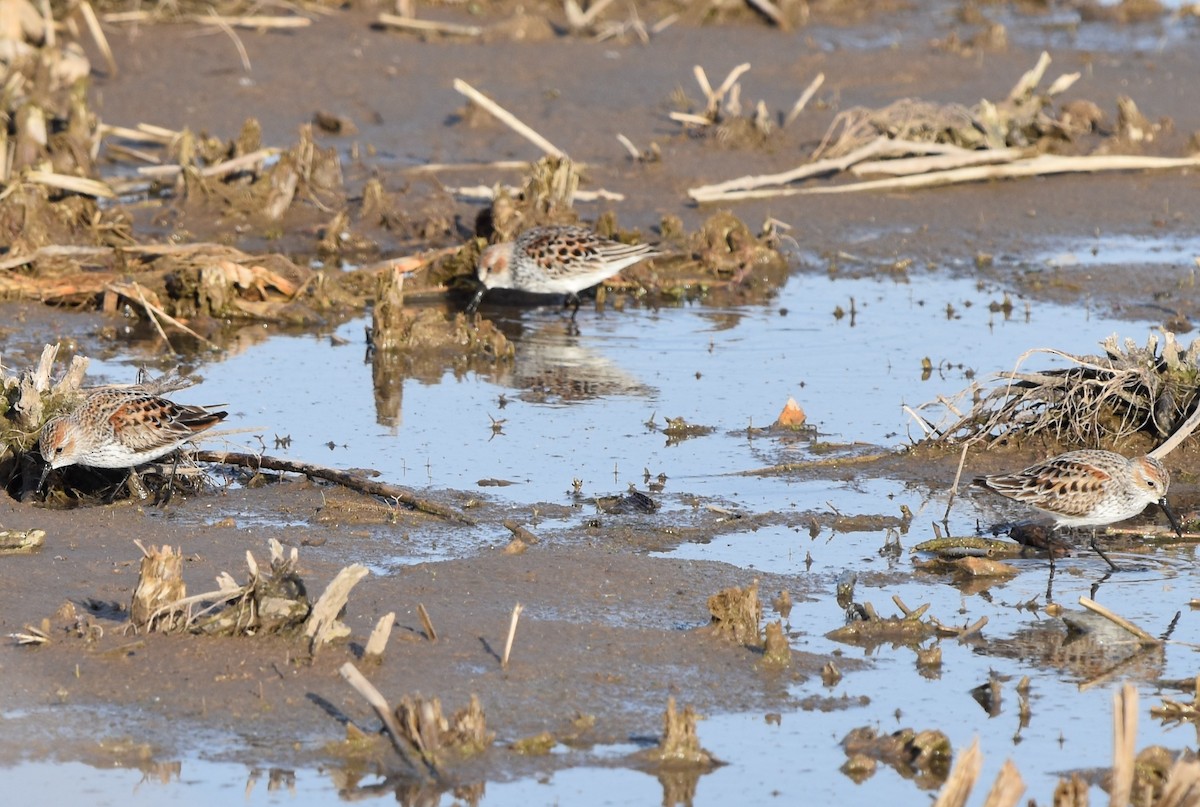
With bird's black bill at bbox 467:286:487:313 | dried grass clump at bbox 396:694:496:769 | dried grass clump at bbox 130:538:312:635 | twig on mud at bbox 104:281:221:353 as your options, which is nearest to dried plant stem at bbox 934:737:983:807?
dried grass clump at bbox 396:694:496:769

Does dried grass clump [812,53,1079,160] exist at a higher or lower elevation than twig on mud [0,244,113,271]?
higher

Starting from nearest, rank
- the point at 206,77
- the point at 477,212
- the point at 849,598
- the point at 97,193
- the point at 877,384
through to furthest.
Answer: the point at 849,598, the point at 877,384, the point at 97,193, the point at 477,212, the point at 206,77

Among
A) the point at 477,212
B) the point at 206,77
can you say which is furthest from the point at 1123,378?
the point at 206,77

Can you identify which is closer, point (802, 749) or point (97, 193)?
point (802, 749)

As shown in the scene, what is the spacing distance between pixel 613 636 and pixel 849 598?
122cm

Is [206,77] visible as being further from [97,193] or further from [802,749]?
[802,749]

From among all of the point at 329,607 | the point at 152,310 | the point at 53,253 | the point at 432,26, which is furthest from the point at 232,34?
the point at 329,607

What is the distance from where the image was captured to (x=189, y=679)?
6.93 metres

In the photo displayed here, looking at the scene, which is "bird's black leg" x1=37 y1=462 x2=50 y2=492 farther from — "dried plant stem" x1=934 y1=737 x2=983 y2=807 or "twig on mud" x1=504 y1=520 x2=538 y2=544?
"dried plant stem" x1=934 y1=737 x2=983 y2=807

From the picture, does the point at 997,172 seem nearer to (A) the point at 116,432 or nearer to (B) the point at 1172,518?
(B) the point at 1172,518

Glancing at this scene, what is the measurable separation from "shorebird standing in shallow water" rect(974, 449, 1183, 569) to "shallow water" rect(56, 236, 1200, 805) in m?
0.24

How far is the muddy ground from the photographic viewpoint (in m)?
6.86

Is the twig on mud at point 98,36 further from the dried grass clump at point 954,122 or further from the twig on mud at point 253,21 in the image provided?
the dried grass clump at point 954,122

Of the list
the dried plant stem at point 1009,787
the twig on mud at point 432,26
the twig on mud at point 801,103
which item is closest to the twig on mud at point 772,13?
the twig on mud at point 801,103
